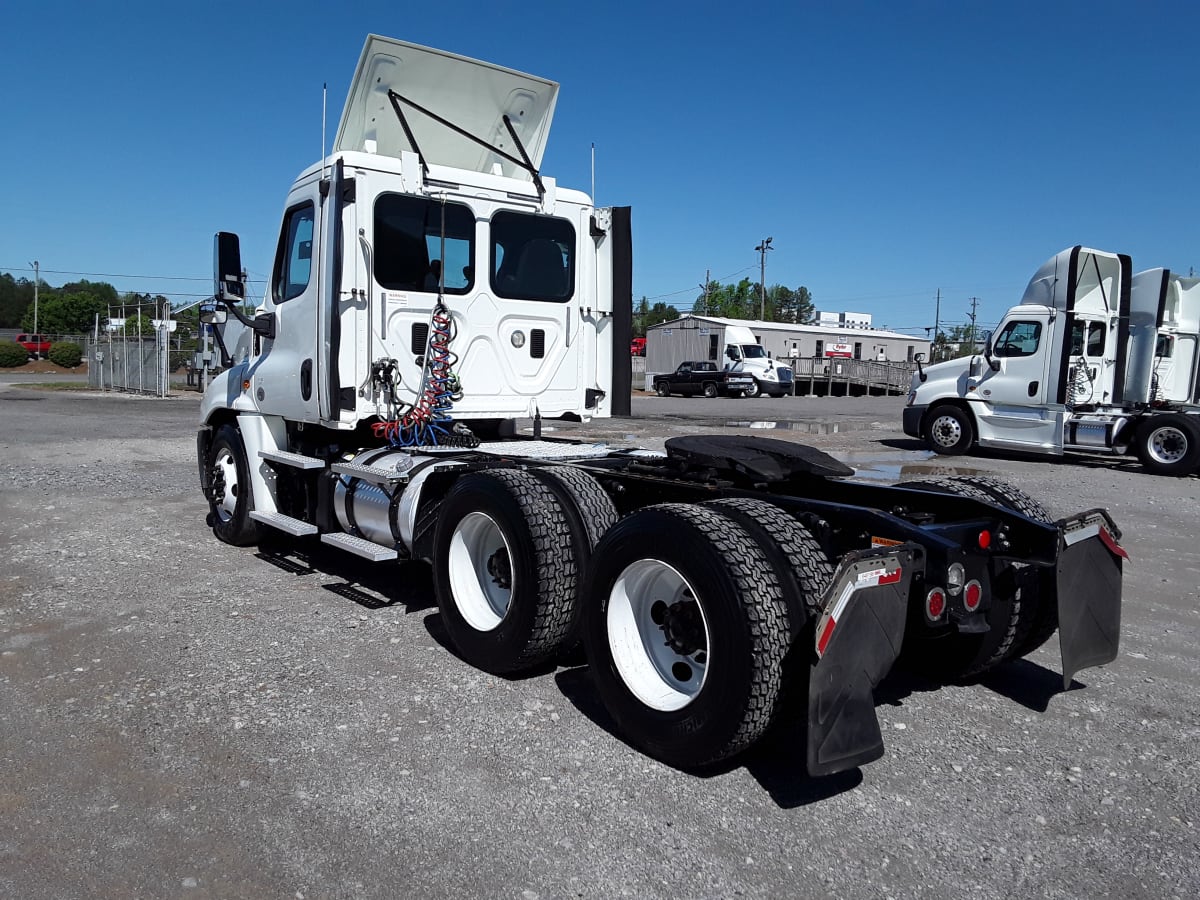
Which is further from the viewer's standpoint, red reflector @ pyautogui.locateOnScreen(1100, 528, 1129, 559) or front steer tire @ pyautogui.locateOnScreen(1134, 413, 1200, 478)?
front steer tire @ pyautogui.locateOnScreen(1134, 413, 1200, 478)

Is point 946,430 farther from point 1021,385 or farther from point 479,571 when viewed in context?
point 479,571

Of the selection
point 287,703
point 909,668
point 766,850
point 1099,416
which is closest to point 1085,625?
point 909,668

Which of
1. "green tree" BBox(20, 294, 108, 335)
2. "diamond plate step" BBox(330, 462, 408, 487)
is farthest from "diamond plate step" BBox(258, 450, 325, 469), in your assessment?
"green tree" BBox(20, 294, 108, 335)

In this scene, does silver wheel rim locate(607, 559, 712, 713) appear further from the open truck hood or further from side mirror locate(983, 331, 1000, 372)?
side mirror locate(983, 331, 1000, 372)

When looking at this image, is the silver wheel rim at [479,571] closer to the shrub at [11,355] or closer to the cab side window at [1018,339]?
the cab side window at [1018,339]

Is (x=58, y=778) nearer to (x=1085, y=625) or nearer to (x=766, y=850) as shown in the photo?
(x=766, y=850)

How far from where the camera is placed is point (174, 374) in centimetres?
3684

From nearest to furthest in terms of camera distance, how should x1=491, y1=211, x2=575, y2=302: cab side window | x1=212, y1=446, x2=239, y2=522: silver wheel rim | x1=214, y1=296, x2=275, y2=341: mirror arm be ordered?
x1=491, y1=211, x2=575, y2=302: cab side window → x1=214, y1=296, x2=275, y2=341: mirror arm → x1=212, y1=446, x2=239, y2=522: silver wheel rim

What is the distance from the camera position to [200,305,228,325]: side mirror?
281 inches

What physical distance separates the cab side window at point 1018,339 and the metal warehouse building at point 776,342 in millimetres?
26876

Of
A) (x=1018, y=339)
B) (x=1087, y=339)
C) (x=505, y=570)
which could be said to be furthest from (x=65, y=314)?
(x=505, y=570)

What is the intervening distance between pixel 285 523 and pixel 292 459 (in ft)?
1.54

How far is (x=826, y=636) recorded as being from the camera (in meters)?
3.20

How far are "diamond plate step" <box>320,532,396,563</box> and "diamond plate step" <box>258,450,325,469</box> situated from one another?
0.57 metres
